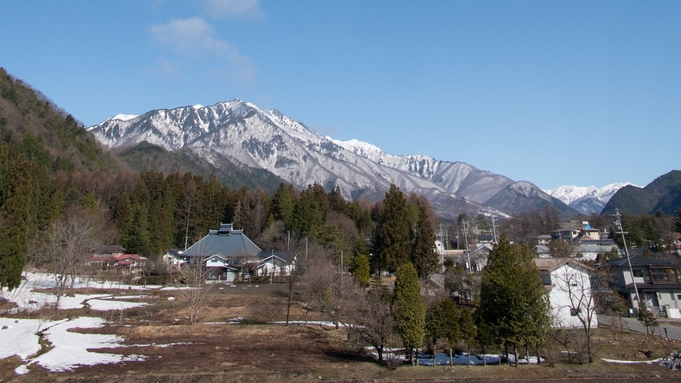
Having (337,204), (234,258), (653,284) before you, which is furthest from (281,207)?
(653,284)

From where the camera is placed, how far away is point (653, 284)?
104 feet

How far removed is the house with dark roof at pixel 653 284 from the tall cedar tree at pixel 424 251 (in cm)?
1526

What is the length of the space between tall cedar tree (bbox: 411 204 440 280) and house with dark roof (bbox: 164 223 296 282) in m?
12.6

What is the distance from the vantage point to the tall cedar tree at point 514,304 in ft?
51.0

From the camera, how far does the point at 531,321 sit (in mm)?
15547

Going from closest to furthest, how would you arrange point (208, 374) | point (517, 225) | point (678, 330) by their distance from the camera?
point (208, 374)
point (678, 330)
point (517, 225)

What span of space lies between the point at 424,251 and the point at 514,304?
2227cm

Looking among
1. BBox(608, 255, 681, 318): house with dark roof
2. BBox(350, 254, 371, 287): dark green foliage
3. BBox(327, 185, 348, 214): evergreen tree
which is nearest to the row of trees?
BBox(350, 254, 371, 287): dark green foliage

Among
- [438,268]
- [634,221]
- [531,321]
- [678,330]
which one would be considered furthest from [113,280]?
[634,221]

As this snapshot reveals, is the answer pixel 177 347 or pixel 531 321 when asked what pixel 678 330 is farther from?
pixel 177 347

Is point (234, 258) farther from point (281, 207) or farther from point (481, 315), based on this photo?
point (481, 315)

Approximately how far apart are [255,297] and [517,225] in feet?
255

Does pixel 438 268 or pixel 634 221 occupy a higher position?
pixel 634 221

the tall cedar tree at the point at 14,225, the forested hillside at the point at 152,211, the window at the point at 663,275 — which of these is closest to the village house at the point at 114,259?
the forested hillside at the point at 152,211
